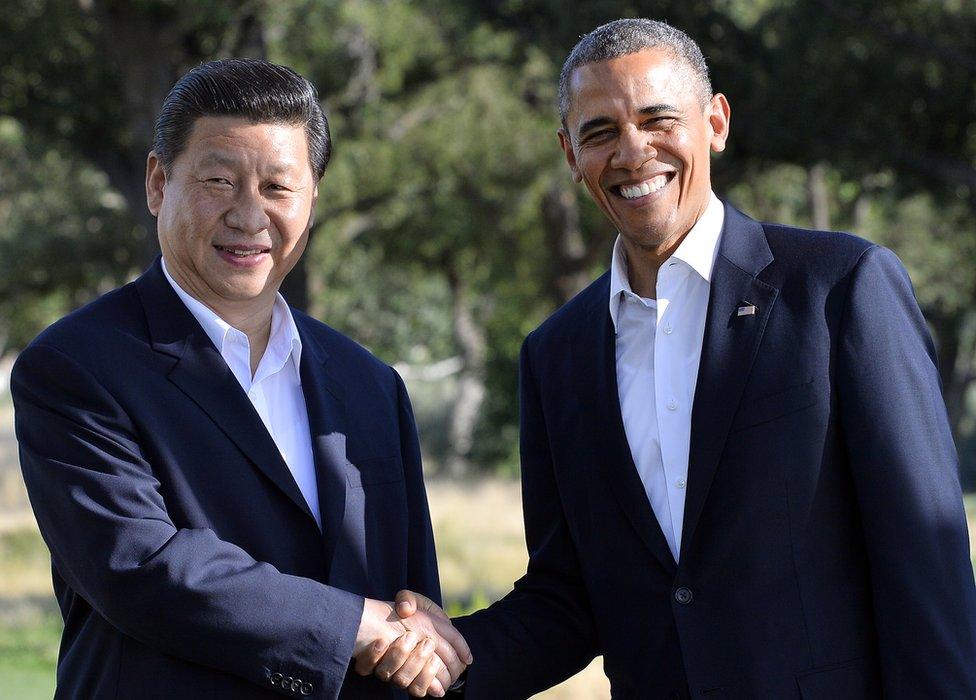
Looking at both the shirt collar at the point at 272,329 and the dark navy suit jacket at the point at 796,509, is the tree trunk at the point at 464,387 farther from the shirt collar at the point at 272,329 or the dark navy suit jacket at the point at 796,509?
the dark navy suit jacket at the point at 796,509

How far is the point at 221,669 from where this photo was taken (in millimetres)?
3080

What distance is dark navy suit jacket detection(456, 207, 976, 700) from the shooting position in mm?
3006

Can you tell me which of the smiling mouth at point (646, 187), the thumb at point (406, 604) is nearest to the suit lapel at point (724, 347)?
the smiling mouth at point (646, 187)

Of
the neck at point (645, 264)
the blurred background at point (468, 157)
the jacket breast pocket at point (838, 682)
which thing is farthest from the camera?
the blurred background at point (468, 157)

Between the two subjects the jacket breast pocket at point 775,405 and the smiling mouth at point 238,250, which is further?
the smiling mouth at point 238,250

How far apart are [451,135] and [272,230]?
1650cm

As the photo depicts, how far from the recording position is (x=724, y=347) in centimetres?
328

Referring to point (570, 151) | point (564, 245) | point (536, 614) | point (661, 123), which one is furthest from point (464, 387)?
point (661, 123)

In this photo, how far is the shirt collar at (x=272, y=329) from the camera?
132 inches

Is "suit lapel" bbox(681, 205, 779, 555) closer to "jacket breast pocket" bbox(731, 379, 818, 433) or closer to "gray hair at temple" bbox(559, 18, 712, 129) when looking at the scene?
"jacket breast pocket" bbox(731, 379, 818, 433)

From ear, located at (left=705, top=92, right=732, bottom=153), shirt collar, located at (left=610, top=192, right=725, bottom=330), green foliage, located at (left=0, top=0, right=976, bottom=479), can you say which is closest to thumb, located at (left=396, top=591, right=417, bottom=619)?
shirt collar, located at (left=610, top=192, right=725, bottom=330)

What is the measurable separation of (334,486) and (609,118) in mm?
1221

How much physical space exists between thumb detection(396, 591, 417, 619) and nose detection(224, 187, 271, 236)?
41.6 inches

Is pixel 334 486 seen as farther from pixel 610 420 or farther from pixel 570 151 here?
pixel 570 151
